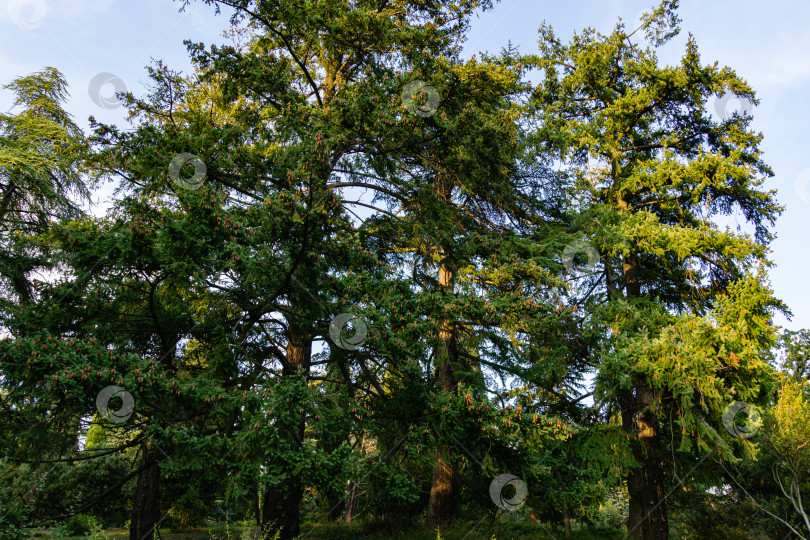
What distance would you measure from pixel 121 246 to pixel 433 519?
9924 millimetres

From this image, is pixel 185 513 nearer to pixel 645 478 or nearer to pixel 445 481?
pixel 445 481

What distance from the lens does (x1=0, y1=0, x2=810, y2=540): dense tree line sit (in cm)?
710

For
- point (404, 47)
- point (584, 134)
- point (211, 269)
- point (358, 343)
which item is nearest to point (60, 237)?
point (211, 269)

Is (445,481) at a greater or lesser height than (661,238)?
lesser

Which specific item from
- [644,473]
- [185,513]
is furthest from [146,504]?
[644,473]

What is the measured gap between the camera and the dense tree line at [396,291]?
279 inches

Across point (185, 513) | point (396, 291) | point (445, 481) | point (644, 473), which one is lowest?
point (185, 513)

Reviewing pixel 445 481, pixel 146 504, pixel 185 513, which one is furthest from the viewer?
pixel 185 513

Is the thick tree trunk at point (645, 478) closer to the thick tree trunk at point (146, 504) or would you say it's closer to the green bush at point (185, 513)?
the thick tree trunk at point (146, 504)

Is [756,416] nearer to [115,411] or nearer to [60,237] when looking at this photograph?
[115,411]

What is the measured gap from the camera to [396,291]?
28.0 feet

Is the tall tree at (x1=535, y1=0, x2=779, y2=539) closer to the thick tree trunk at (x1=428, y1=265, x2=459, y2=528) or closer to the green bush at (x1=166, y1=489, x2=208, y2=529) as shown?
the thick tree trunk at (x1=428, y1=265, x2=459, y2=528)

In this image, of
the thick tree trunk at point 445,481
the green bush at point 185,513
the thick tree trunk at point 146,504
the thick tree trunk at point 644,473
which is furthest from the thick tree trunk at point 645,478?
the green bush at point 185,513

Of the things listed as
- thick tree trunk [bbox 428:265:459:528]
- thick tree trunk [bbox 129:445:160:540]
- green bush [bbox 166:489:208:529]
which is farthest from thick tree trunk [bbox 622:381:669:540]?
green bush [bbox 166:489:208:529]
